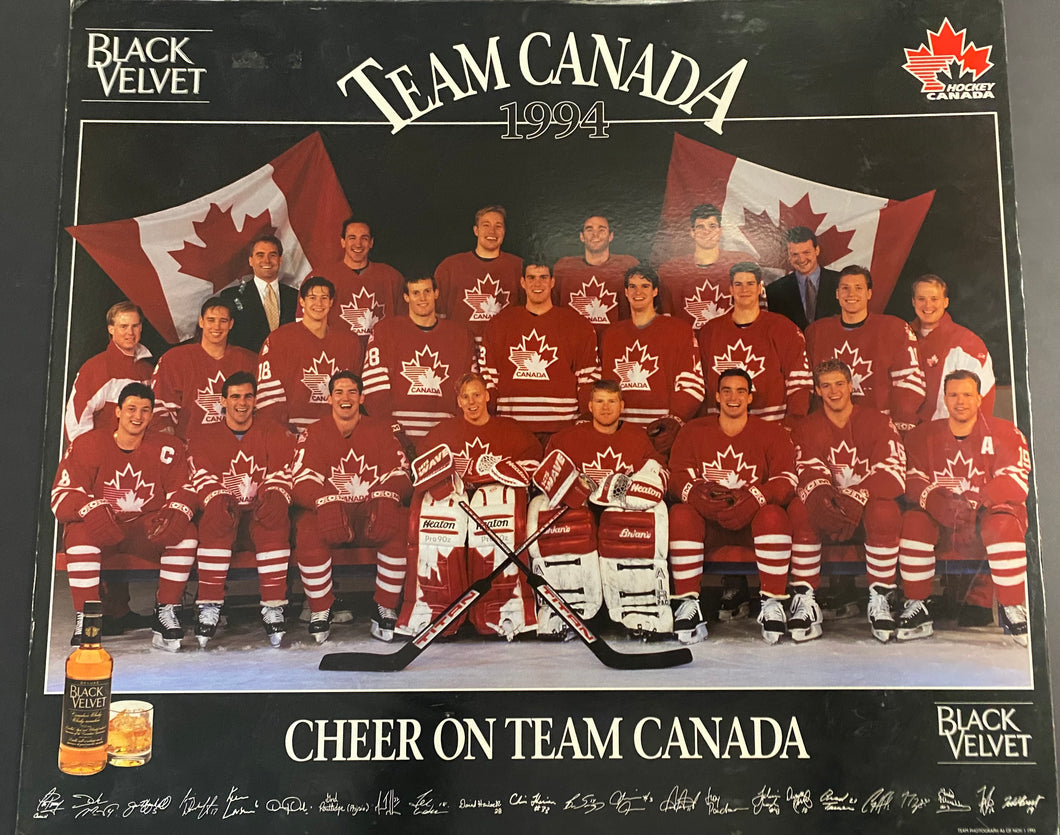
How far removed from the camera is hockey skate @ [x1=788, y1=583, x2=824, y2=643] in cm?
216

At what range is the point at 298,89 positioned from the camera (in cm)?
241

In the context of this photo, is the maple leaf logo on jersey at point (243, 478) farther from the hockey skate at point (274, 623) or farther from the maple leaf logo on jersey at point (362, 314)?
the maple leaf logo on jersey at point (362, 314)

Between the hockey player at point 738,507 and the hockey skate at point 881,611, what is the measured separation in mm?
132

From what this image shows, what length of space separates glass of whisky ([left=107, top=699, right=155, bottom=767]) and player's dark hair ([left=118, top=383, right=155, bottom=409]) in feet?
2.41

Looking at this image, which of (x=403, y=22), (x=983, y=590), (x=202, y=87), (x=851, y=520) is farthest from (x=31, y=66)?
(x=983, y=590)

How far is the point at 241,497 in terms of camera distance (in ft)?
7.29

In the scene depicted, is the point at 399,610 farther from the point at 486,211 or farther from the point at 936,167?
the point at 936,167

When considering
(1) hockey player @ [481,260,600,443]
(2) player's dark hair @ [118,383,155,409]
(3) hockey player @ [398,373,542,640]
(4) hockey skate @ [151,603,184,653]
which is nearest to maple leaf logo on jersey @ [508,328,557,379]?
(1) hockey player @ [481,260,600,443]

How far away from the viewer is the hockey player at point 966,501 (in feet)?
7.13

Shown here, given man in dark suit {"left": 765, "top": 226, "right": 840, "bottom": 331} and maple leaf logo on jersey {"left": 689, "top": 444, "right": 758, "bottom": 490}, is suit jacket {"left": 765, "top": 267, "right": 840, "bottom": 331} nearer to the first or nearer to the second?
man in dark suit {"left": 765, "top": 226, "right": 840, "bottom": 331}

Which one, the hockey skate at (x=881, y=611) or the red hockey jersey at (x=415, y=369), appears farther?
the red hockey jersey at (x=415, y=369)

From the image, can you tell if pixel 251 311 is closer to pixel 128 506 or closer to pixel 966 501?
pixel 128 506

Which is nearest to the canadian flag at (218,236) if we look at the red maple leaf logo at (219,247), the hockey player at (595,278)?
the red maple leaf logo at (219,247)

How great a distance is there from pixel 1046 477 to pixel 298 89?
2.15m
